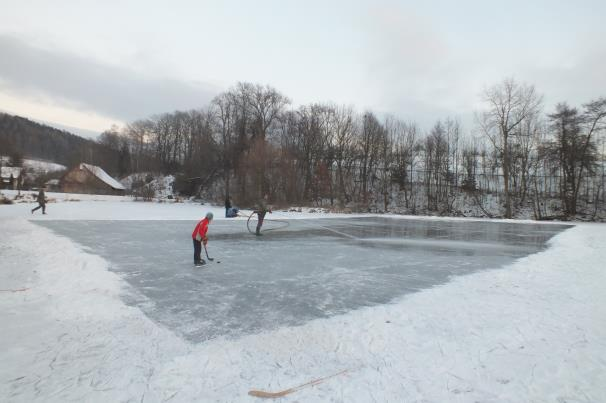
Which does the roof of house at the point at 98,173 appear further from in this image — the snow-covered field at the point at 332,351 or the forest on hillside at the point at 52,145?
the snow-covered field at the point at 332,351

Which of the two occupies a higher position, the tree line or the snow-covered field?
the tree line

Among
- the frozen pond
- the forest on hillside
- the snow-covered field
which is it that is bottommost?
the snow-covered field

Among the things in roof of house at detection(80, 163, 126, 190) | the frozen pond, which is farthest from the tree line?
the frozen pond

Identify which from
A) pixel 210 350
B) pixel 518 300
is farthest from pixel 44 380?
pixel 518 300

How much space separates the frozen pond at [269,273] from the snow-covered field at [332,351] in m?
0.38

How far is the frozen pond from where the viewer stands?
517cm

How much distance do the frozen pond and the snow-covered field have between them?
1.26ft

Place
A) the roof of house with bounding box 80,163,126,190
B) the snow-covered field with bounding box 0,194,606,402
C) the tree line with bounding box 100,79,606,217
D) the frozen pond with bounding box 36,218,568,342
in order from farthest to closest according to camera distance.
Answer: the roof of house with bounding box 80,163,126,190 < the tree line with bounding box 100,79,606,217 < the frozen pond with bounding box 36,218,568,342 < the snow-covered field with bounding box 0,194,606,402

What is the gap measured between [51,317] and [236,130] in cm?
5356

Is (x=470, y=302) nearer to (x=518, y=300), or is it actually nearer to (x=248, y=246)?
(x=518, y=300)

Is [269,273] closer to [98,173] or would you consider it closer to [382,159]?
[382,159]

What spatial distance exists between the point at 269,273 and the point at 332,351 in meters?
3.90

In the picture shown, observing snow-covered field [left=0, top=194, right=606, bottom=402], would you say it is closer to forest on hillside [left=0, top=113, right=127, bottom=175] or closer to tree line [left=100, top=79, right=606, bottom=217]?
tree line [left=100, top=79, right=606, bottom=217]

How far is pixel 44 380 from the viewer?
3225mm
